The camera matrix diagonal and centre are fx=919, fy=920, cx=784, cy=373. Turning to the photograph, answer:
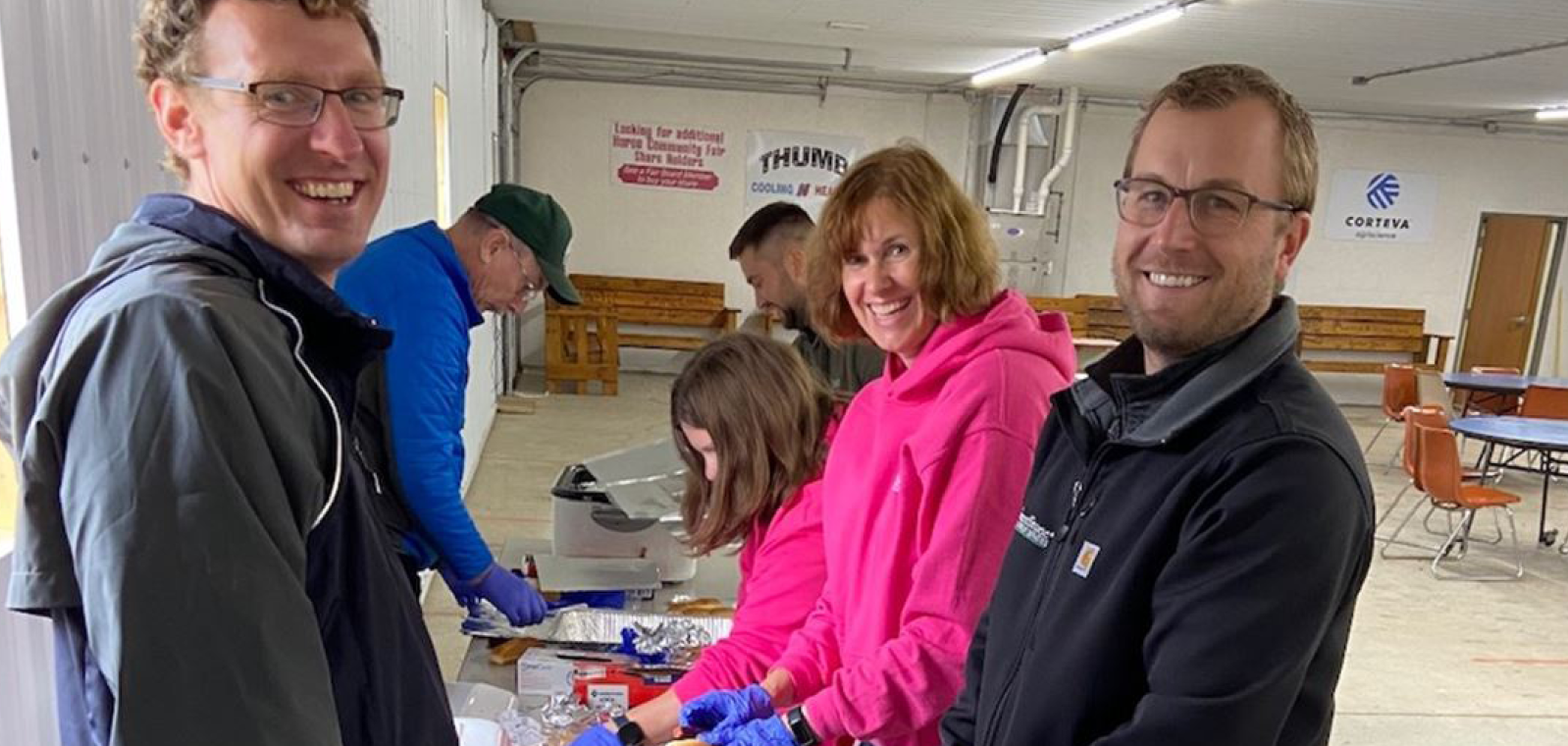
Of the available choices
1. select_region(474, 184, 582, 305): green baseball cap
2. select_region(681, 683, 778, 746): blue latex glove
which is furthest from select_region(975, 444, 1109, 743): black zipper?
select_region(474, 184, 582, 305): green baseball cap

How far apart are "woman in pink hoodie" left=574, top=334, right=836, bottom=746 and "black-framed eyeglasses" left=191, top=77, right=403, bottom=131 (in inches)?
36.3

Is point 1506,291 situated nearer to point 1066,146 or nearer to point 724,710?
point 1066,146

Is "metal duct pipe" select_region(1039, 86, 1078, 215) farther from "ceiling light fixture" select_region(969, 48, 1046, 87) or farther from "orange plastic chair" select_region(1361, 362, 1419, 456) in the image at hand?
"orange plastic chair" select_region(1361, 362, 1419, 456)

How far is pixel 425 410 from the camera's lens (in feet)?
6.40

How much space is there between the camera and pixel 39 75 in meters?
1.00

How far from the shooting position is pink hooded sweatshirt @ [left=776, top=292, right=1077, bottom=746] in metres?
1.28

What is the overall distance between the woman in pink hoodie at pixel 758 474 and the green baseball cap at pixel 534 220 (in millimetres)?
602

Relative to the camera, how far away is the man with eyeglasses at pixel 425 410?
1.92 m

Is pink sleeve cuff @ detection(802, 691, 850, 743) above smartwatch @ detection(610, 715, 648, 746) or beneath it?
above

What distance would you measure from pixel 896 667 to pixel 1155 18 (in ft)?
16.8

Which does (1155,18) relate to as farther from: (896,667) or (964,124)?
(896,667)

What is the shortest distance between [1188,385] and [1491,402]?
8.45 meters

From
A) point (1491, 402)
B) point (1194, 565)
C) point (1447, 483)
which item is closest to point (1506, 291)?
point (1491, 402)

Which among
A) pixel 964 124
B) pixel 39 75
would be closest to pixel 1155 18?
pixel 964 124
